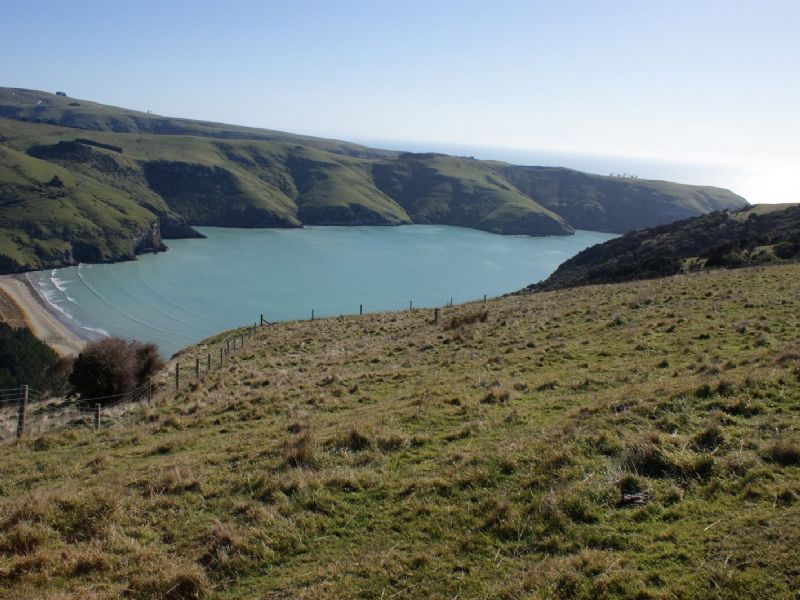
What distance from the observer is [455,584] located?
576 cm

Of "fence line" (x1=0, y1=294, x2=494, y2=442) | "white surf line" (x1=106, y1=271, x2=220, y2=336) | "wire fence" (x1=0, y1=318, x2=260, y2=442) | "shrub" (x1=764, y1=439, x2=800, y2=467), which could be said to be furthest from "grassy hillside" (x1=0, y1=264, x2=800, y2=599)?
"white surf line" (x1=106, y1=271, x2=220, y2=336)

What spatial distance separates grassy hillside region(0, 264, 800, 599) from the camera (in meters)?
5.79

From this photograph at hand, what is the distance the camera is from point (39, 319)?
85938mm

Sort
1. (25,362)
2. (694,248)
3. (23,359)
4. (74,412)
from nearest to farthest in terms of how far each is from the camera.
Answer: (74,412), (694,248), (25,362), (23,359)

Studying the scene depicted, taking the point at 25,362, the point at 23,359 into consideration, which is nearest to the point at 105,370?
the point at 25,362

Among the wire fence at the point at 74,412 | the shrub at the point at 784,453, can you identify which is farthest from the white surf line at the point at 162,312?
the shrub at the point at 784,453

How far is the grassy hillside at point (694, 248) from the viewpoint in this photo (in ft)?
132

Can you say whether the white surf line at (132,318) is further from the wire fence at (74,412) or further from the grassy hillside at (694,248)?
the wire fence at (74,412)

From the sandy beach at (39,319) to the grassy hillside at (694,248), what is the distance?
6186 centimetres

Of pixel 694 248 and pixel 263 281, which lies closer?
pixel 694 248

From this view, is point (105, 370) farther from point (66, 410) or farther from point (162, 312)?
point (162, 312)

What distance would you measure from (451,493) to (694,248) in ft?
A: 173

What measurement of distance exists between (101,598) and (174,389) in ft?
50.9

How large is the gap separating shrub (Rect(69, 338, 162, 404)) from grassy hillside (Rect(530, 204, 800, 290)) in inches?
1352
